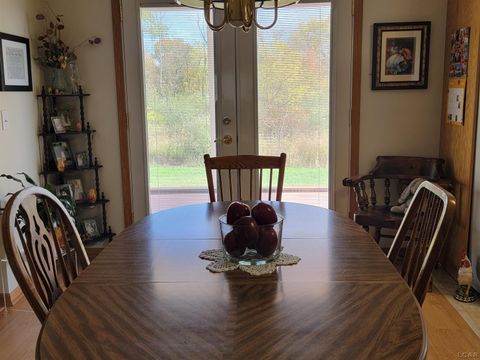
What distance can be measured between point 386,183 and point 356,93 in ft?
2.22

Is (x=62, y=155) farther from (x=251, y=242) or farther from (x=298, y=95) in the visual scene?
(x=251, y=242)

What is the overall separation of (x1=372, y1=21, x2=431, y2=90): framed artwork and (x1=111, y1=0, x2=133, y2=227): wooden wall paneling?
70.2 inches

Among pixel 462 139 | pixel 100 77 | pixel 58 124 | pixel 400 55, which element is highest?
pixel 400 55

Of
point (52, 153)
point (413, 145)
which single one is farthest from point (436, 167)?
point (52, 153)

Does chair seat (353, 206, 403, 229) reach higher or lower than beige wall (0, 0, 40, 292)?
lower

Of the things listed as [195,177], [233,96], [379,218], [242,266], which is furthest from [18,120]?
[379,218]

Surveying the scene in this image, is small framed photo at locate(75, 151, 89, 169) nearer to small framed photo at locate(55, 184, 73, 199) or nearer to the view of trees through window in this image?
small framed photo at locate(55, 184, 73, 199)

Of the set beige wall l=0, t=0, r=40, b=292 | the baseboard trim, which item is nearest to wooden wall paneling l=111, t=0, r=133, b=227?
beige wall l=0, t=0, r=40, b=292

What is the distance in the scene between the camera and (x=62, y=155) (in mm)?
3439

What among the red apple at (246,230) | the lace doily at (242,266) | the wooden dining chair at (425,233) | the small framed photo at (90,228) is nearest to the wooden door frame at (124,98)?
the small framed photo at (90,228)

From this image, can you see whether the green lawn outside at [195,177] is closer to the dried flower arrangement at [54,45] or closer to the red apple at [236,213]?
the dried flower arrangement at [54,45]

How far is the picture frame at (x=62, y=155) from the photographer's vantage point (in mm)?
3385

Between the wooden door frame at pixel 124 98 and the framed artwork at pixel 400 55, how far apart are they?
0.38 feet

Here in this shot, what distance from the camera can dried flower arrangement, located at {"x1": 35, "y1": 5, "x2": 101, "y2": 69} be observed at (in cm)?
326
